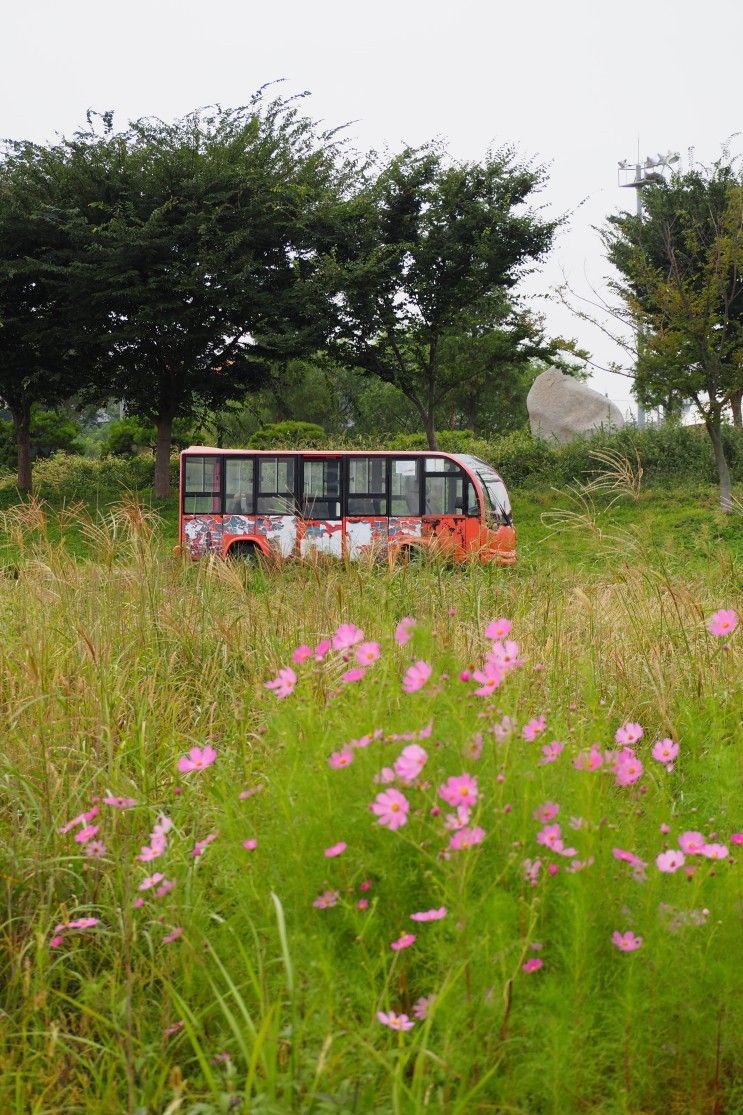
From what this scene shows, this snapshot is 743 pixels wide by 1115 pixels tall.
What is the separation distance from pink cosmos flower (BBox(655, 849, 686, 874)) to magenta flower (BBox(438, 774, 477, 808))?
0.36 metres

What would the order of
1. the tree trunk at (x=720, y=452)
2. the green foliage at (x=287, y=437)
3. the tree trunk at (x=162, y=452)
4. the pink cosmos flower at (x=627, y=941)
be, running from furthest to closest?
the green foliage at (x=287, y=437) → the tree trunk at (x=162, y=452) → the tree trunk at (x=720, y=452) → the pink cosmos flower at (x=627, y=941)

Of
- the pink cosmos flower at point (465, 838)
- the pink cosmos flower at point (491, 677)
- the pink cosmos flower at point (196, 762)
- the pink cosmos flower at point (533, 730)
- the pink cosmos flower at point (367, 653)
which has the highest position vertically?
the pink cosmos flower at point (367, 653)

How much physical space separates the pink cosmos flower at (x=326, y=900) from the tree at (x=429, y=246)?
17.8 metres

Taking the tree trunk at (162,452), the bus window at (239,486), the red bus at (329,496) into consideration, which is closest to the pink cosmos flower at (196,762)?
the red bus at (329,496)

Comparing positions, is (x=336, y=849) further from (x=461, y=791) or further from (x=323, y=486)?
(x=323, y=486)

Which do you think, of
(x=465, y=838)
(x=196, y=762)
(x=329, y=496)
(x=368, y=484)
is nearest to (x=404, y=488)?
(x=368, y=484)

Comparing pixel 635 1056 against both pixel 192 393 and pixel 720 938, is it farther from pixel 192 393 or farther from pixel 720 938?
pixel 192 393

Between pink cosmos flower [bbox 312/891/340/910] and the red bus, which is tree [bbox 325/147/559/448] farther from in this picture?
pink cosmos flower [bbox 312/891/340/910]

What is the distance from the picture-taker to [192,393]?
22922mm

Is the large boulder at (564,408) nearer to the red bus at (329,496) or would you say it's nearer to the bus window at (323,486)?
the red bus at (329,496)

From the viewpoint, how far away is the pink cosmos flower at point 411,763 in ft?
5.59

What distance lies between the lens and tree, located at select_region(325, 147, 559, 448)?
62.9 feet

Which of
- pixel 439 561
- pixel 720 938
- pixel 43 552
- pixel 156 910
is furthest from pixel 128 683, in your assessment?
pixel 720 938

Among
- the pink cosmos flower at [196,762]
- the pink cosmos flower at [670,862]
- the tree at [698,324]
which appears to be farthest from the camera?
the tree at [698,324]
